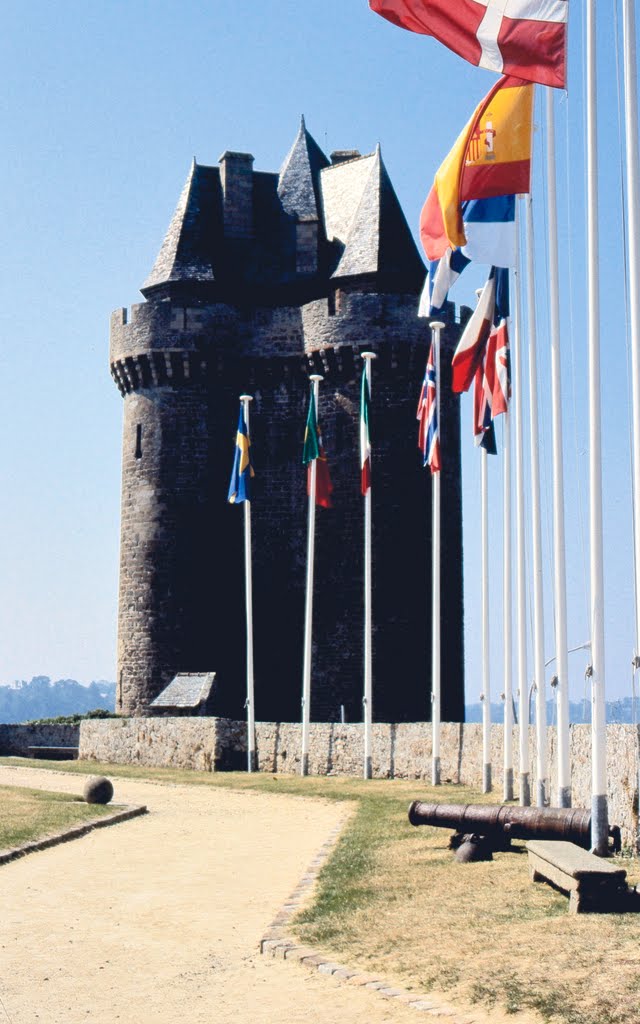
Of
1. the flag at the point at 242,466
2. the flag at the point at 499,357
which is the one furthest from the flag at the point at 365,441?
the flag at the point at 499,357

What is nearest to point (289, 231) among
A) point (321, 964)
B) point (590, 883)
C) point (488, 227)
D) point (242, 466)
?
point (242, 466)

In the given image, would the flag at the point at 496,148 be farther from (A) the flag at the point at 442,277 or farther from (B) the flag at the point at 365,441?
(B) the flag at the point at 365,441

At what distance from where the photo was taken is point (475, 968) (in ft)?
29.8

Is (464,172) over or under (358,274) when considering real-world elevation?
under

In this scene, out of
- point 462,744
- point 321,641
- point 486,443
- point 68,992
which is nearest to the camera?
point 68,992

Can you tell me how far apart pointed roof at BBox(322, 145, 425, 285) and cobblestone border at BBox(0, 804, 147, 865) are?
2597 cm

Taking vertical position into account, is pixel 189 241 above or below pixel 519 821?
above

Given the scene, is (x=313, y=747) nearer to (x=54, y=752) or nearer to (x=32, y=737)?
(x=54, y=752)

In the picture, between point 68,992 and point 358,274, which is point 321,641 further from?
point 68,992

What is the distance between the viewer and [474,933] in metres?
10.3

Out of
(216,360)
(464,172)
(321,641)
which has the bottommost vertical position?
(321,641)

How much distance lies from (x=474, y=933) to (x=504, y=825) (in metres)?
4.14

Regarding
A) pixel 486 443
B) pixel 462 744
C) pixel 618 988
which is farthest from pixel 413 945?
pixel 462 744

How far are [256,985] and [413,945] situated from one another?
1429 mm
